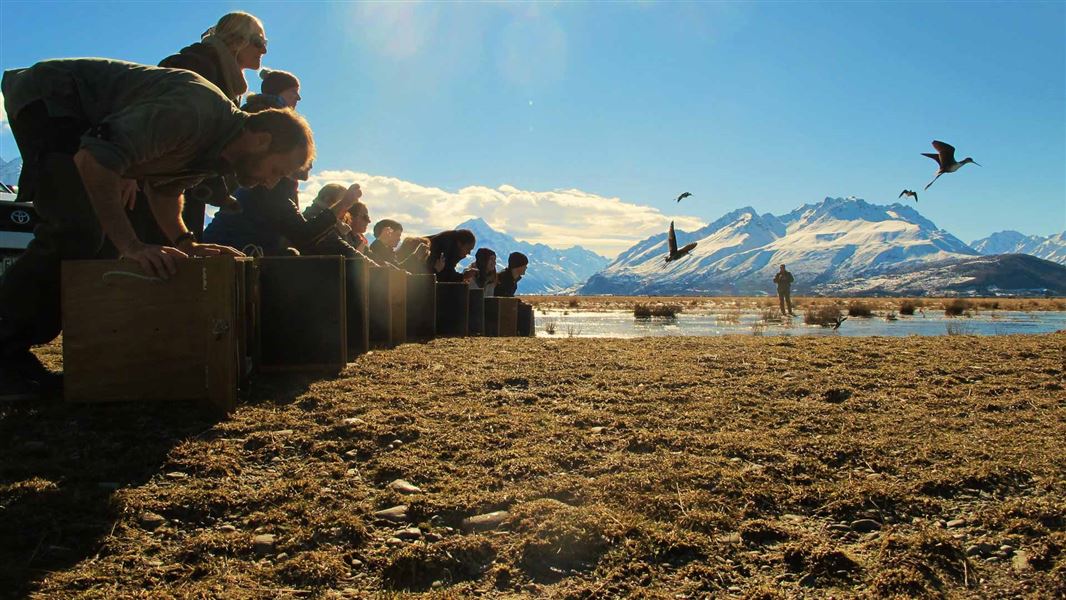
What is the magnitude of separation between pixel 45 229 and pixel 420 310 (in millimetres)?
4417

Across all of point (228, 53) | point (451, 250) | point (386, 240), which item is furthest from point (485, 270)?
point (228, 53)

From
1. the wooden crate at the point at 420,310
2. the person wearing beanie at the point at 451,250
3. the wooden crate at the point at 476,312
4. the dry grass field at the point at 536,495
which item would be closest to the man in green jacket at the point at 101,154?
the dry grass field at the point at 536,495

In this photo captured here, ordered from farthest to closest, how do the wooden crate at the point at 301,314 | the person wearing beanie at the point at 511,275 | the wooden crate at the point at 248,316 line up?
the person wearing beanie at the point at 511,275 → the wooden crate at the point at 301,314 → the wooden crate at the point at 248,316

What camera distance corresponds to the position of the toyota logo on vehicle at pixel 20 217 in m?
10.2

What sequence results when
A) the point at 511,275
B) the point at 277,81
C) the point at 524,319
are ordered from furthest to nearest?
the point at 511,275 → the point at 524,319 → the point at 277,81

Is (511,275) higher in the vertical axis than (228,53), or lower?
lower

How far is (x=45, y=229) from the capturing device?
11.1ft

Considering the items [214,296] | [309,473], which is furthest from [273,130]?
[309,473]

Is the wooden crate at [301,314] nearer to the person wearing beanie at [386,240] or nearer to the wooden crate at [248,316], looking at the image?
the wooden crate at [248,316]

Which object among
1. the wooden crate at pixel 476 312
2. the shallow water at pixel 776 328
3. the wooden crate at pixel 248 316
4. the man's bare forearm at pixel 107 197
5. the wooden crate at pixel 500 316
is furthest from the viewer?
the shallow water at pixel 776 328

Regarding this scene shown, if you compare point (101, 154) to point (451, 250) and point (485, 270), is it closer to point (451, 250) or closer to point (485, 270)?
point (451, 250)

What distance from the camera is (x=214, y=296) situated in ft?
10.4

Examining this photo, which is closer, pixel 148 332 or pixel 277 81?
pixel 148 332

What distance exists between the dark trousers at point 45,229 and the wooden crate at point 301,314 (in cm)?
93
